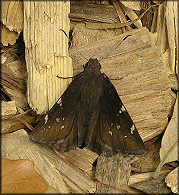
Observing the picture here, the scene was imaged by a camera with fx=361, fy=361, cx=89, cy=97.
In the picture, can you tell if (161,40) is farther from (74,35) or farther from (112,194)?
(112,194)

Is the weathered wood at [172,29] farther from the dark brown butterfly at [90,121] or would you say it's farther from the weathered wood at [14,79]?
the weathered wood at [14,79]

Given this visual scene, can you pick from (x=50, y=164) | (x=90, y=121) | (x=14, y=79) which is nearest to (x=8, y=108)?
(x=14, y=79)

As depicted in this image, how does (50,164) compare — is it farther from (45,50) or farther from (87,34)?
(87,34)

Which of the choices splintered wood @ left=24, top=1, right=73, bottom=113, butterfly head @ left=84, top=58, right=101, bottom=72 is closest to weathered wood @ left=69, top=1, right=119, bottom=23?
splintered wood @ left=24, top=1, right=73, bottom=113

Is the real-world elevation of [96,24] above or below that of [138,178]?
above

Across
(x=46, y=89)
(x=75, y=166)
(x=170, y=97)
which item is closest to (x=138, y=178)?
(x=75, y=166)

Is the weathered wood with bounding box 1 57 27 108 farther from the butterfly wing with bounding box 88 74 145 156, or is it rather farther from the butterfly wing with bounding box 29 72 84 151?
the butterfly wing with bounding box 88 74 145 156

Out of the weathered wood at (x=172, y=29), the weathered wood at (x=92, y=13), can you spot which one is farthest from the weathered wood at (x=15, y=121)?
the weathered wood at (x=172, y=29)
